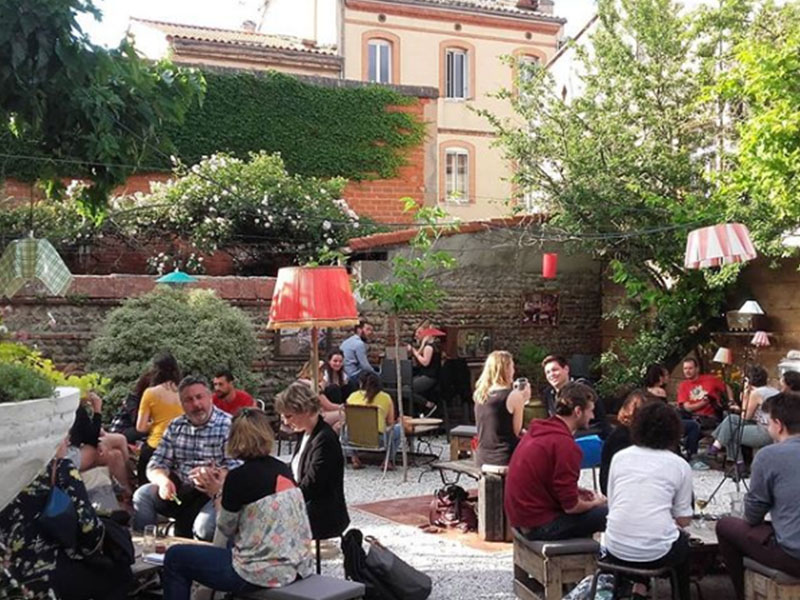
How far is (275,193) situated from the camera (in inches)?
647

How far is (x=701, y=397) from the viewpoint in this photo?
1156 cm

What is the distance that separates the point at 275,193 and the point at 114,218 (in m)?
2.71

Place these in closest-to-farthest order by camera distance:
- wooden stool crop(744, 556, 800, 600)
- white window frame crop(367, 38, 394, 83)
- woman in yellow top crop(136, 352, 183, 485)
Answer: wooden stool crop(744, 556, 800, 600)
woman in yellow top crop(136, 352, 183, 485)
white window frame crop(367, 38, 394, 83)

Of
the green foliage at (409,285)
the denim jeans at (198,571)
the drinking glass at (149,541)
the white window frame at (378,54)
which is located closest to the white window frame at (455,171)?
the white window frame at (378,54)

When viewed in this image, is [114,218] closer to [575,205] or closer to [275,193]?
[275,193]

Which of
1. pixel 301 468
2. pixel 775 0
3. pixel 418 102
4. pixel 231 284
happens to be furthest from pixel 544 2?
pixel 301 468

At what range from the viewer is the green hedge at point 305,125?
20156 mm

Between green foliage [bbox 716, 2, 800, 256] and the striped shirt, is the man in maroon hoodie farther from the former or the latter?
green foliage [bbox 716, 2, 800, 256]

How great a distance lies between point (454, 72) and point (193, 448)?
76.8 ft

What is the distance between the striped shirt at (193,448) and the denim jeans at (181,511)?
175 mm

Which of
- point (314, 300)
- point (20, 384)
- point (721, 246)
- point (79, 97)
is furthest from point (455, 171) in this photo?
point (20, 384)

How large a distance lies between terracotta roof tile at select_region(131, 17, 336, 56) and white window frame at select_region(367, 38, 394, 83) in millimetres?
1148

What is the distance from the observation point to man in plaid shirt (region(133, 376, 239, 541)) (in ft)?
20.6

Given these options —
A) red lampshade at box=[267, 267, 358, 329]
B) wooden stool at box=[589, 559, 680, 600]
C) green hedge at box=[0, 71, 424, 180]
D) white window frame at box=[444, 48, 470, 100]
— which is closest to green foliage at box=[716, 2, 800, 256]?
red lampshade at box=[267, 267, 358, 329]
